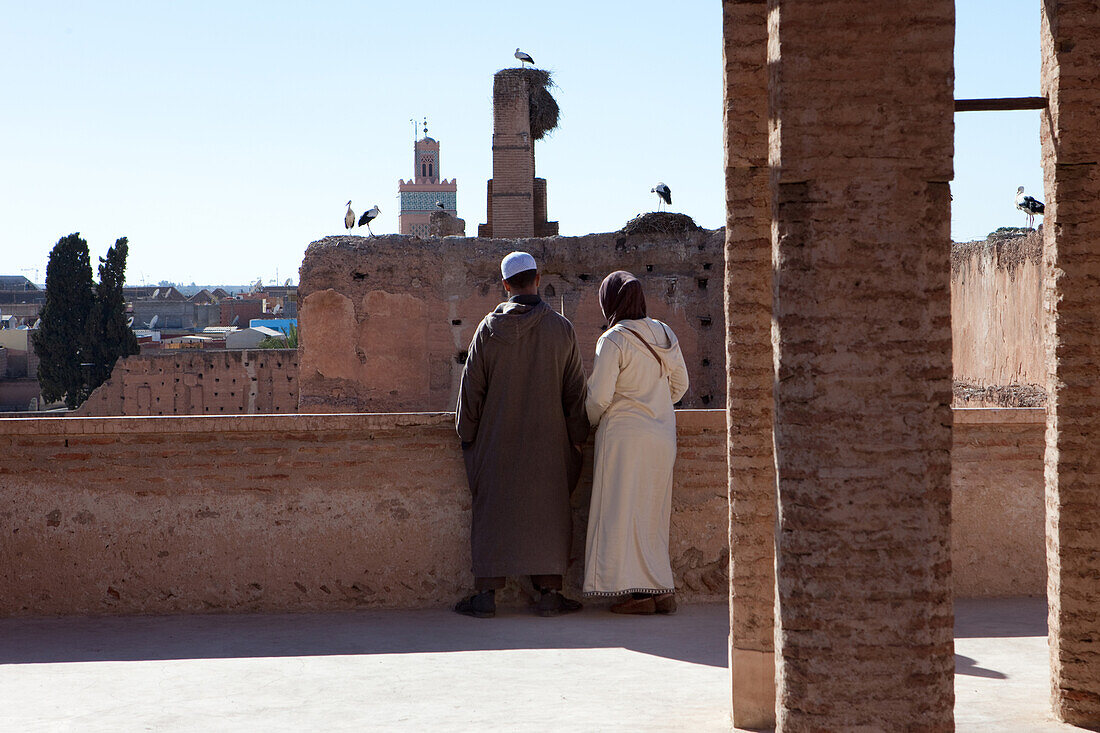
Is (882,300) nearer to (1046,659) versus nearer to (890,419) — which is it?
(890,419)

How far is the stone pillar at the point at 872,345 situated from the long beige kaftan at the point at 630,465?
97.8 inches

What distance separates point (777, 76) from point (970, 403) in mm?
7822

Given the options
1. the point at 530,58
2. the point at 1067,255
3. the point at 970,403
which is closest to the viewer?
the point at 1067,255

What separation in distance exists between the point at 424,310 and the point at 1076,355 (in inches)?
376

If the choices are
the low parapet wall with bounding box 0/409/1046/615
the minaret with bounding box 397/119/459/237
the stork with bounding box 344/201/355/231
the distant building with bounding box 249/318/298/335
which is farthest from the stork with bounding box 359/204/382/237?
the minaret with bounding box 397/119/459/237

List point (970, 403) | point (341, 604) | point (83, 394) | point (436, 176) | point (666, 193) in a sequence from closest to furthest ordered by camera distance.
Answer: point (341, 604), point (970, 403), point (666, 193), point (83, 394), point (436, 176)

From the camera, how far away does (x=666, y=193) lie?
16.3 metres

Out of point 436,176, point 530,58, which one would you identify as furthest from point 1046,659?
point 436,176

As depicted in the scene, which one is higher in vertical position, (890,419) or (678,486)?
(890,419)

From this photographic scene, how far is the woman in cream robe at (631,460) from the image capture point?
5242 mm

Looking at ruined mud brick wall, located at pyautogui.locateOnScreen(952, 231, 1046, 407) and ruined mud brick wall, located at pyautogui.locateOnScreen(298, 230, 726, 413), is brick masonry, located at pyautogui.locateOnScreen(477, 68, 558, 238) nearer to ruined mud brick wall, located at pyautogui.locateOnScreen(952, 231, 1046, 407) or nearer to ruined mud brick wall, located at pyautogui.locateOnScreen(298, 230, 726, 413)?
ruined mud brick wall, located at pyautogui.locateOnScreen(298, 230, 726, 413)

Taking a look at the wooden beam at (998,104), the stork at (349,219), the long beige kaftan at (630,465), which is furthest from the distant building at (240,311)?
the wooden beam at (998,104)

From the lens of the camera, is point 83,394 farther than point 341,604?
Yes

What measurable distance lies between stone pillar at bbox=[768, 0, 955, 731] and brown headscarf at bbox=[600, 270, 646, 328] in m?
2.61
